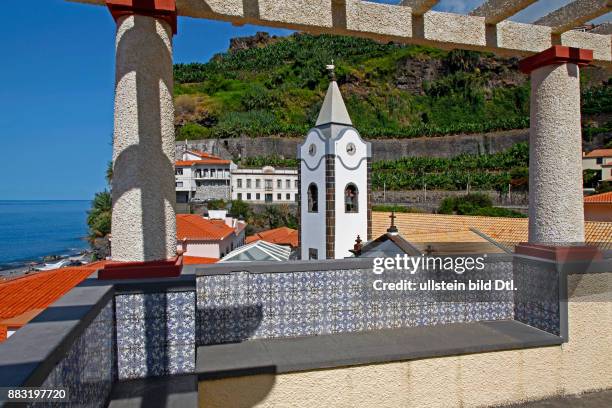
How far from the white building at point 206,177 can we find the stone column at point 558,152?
41.7 metres

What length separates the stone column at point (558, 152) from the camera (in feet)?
12.7

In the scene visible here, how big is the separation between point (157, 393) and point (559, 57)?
171 inches

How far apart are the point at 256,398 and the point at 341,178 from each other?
12.7 metres

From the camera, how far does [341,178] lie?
15.3 meters

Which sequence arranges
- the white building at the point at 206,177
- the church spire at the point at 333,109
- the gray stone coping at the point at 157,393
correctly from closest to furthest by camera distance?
the gray stone coping at the point at 157,393, the church spire at the point at 333,109, the white building at the point at 206,177

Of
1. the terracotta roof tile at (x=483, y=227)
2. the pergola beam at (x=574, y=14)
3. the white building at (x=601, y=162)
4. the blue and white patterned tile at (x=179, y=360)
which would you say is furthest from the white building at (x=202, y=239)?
the white building at (x=601, y=162)

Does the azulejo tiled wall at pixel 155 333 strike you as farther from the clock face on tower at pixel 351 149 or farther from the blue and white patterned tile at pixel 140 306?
the clock face on tower at pixel 351 149

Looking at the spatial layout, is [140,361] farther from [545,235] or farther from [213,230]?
[213,230]

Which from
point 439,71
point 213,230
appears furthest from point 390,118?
point 213,230

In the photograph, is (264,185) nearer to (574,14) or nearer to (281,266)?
(574,14)

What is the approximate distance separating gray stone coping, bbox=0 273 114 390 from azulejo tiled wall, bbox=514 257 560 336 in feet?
11.8

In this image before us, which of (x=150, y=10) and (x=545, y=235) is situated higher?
(x=150, y=10)

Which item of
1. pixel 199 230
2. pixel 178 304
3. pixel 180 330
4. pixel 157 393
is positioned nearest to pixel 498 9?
pixel 178 304

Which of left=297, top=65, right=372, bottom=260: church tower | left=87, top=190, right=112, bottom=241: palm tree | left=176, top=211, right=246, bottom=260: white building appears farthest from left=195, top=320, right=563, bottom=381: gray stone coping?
left=87, top=190, right=112, bottom=241: palm tree
